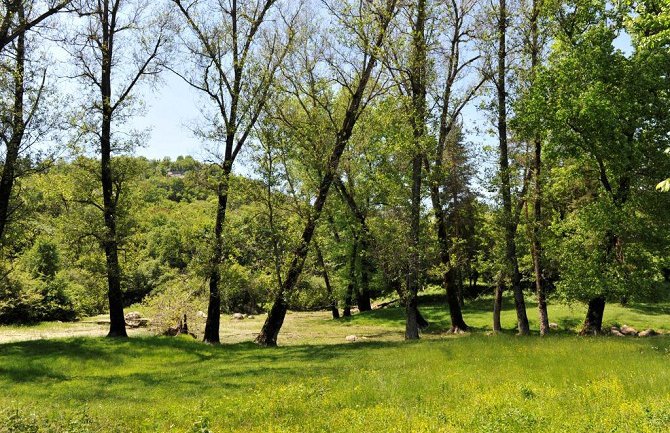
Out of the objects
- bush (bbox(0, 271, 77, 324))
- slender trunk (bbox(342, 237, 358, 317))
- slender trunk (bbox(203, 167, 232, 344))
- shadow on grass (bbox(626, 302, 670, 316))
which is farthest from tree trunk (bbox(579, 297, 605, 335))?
bush (bbox(0, 271, 77, 324))

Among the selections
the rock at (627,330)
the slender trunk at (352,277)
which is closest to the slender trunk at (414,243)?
the rock at (627,330)

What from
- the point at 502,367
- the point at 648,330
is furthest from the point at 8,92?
the point at 648,330

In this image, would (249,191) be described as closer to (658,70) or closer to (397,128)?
(397,128)

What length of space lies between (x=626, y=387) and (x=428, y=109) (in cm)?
1589

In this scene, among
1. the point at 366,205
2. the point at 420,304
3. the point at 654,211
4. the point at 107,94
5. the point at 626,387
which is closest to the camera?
the point at 626,387

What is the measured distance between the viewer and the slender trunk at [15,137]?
18531 millimetres

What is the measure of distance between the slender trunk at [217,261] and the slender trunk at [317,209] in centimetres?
235

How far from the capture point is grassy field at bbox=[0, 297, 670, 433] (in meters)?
8.05

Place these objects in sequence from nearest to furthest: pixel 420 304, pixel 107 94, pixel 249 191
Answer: pixel 249 191 < pixel 107 94 < pixel 420 304

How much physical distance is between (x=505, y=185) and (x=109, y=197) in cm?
1893

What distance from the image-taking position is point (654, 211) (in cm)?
2038

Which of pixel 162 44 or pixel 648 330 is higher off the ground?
pixel 162 44

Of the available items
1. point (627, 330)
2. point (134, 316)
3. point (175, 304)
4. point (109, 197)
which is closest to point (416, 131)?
point (109, 197)

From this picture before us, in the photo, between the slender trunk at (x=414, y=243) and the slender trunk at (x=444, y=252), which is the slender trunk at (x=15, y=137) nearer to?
the slender trunk at (x=414, y=243)
